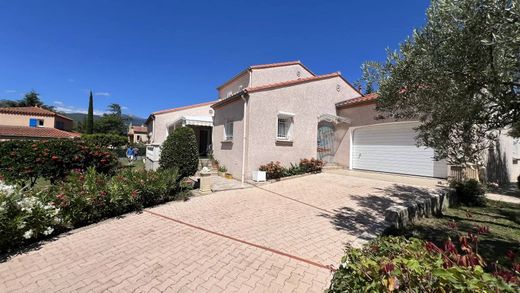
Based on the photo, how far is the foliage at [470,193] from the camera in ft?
36.0

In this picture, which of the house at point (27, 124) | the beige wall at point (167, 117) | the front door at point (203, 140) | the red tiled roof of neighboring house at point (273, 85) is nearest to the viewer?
the red tiled roof of neighboring house at point (273, 85)

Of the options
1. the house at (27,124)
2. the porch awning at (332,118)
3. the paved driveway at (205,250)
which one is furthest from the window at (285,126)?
the house at (27,124)

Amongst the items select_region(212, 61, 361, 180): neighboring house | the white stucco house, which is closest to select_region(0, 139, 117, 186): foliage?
the white stucco house

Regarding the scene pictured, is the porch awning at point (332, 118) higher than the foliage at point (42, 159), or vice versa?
the porch awning at point (332, 118)

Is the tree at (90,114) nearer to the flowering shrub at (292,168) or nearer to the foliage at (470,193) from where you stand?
the flowering shrub at (292,168)

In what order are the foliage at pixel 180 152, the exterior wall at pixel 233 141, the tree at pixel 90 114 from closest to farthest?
the foliage at pixel 180 152, the exterior wall at pixel 233 141, the tree at pixel 90 114

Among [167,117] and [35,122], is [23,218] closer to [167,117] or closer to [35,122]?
[167,117]

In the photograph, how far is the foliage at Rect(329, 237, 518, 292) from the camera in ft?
7.01

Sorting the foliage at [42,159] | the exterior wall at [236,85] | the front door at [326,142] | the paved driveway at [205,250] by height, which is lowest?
the paved driveway at [205,250]

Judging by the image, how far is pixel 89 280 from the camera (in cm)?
487

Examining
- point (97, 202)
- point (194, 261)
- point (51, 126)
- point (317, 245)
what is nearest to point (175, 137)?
point (97, 202)

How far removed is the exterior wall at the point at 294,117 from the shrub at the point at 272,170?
43 cm

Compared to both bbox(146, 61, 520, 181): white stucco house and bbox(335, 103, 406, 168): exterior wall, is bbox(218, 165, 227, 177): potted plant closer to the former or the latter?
bbox(146, 61, 520, 181): white stucco house

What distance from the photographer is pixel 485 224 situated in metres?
8.37
